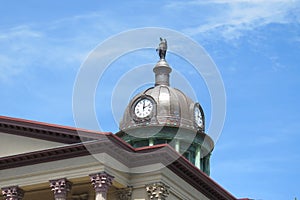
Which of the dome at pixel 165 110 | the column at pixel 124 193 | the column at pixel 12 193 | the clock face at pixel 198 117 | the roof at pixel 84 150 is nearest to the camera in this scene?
the roof at pixel 84 150

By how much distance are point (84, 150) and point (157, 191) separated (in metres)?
3.82

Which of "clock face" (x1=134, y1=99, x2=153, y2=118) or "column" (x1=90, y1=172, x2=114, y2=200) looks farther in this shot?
"clock face" (x1=134, y1=99, x2=153, y2=118)

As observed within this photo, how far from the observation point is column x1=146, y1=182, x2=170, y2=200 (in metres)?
34.4

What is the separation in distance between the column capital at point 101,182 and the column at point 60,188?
1.45 m

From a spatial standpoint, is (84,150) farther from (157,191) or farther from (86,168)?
(157,191)

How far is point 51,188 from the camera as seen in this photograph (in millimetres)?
34969

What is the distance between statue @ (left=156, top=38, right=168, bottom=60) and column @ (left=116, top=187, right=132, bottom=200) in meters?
18.6

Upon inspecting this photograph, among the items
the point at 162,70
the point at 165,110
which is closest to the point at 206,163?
Result: the point at 165,110

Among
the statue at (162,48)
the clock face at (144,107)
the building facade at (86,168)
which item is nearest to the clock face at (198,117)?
the clock face at (144,107)

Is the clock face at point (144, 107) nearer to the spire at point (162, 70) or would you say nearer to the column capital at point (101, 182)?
the spire at point (162, 70)

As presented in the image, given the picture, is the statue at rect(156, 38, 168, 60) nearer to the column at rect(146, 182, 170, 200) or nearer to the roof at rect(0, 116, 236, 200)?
the roof at rect(0, 116, 236, 200)

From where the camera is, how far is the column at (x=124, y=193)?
35094 mm

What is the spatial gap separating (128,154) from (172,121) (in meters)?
10.9

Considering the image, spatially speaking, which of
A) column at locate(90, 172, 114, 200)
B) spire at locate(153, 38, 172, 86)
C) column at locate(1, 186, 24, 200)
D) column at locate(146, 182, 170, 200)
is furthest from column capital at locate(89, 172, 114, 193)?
spire at locate(153, 38, 172, 86)
